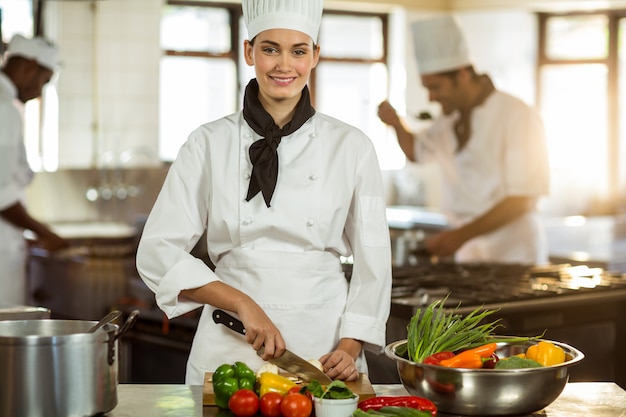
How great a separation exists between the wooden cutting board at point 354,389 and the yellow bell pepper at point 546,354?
313mm

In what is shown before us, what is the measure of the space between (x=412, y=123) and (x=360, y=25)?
1.07m

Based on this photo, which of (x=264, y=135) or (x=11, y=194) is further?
(x=11, y=194)

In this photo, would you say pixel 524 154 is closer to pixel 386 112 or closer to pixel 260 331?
pixel 386 112

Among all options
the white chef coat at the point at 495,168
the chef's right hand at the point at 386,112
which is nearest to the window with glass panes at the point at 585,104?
the white chef coat at the point at 495,168

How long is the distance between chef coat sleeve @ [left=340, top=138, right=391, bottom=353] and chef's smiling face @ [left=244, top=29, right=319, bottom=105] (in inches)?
10.0

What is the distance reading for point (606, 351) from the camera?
11.0 feet

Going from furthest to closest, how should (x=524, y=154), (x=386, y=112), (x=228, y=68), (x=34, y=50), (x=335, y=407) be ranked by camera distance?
1. (x=228, y=68)
2. (x=34, y=50)
3. (x=524, y=154)
4. (x=386, y=112)
5. (x=335, y=407)

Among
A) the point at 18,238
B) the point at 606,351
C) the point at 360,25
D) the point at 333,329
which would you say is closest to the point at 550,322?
the point at 606,351

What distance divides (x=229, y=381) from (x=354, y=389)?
27 cm

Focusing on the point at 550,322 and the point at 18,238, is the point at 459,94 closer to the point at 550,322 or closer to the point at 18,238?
the point at 550,322

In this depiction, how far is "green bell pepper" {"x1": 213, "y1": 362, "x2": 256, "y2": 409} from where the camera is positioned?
169cm

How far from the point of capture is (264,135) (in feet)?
7.35

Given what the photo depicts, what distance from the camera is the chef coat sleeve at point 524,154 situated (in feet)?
14.1

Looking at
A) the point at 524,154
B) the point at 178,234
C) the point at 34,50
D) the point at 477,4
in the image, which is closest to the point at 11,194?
the point at 34,50
